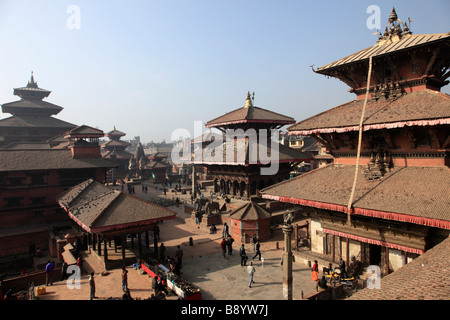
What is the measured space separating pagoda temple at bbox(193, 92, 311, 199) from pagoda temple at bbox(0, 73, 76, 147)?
31180mm

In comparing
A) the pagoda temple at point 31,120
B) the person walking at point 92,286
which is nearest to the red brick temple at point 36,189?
the person walking at point 92,286

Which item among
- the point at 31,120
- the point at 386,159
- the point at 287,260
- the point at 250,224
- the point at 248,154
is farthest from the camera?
the point at 31,120

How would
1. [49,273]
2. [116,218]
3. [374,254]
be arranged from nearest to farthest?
[374,254], [49,273], [116,218]

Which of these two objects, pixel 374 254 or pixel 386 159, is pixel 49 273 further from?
pixel 386 159

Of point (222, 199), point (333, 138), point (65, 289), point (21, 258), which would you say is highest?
point (333, 138)

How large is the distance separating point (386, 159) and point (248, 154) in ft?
54.2

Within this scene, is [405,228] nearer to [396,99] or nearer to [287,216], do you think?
[287,216]

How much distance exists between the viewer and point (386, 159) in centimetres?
1402

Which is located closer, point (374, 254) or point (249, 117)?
point (374, 254)

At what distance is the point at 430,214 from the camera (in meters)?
9.94

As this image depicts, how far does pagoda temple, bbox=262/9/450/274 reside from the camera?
452 inches

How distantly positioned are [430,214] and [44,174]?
102 feet

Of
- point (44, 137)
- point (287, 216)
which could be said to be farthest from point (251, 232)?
point (44, 137)

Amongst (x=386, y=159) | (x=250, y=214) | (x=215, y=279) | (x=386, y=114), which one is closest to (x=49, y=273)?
(x=215, y=279)
